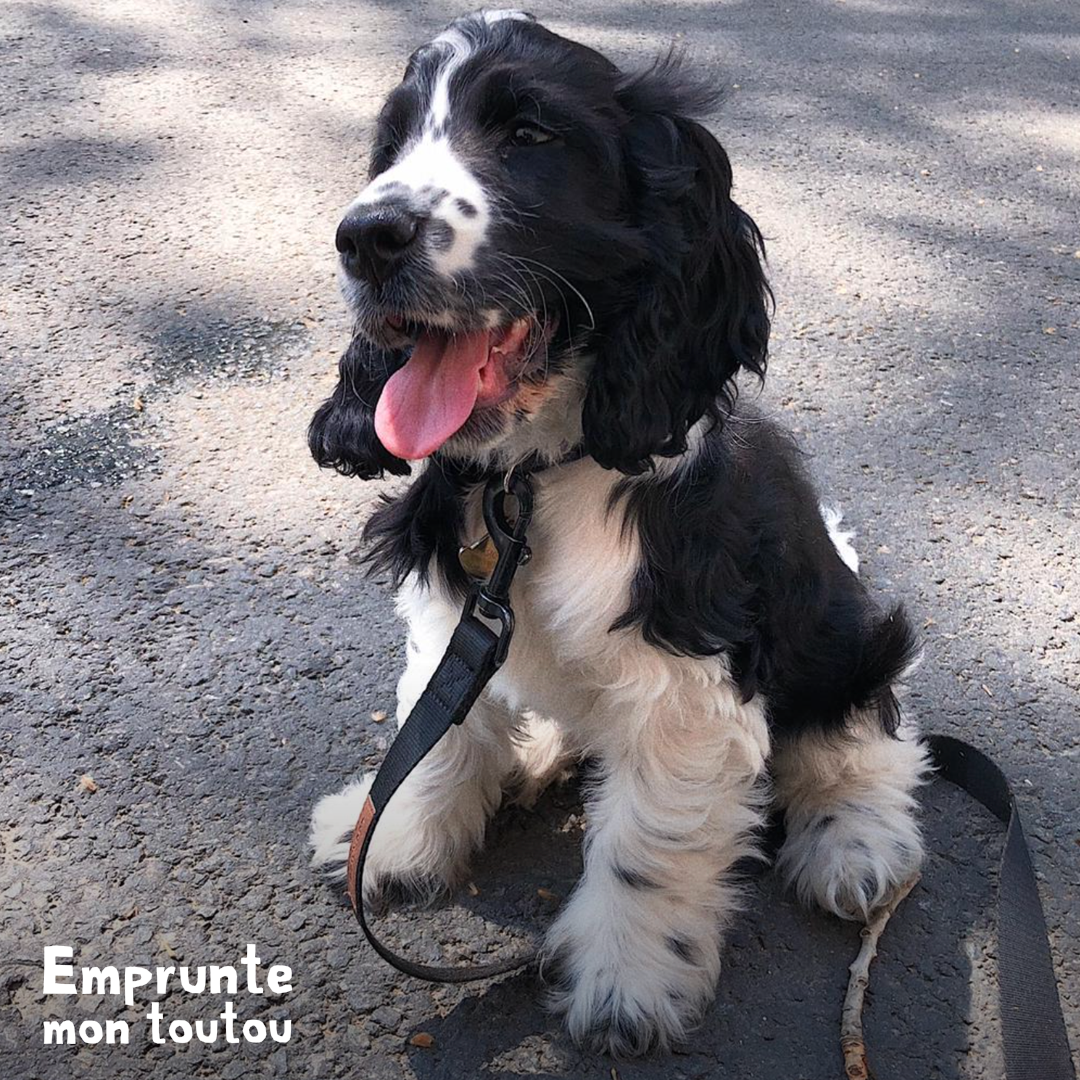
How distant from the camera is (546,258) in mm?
2039

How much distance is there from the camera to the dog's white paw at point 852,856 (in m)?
2.66

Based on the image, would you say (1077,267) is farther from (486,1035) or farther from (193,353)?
(486,1035)

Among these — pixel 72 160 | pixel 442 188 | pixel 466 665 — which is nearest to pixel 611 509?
pixel 466 665

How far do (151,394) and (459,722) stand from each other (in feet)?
7.73

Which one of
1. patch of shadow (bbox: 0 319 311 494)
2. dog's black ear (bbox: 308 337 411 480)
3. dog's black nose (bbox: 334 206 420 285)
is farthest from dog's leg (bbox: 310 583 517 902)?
patch of shadow (bbox: 0 319 311 494)

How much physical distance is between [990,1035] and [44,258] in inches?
169

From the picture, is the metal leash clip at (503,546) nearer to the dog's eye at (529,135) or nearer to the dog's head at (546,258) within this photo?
the dog's head at (546,258)

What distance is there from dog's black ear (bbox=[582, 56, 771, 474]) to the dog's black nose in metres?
0.39

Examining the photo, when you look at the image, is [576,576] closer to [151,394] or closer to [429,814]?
[429,814]

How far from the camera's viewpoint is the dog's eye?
2.10 m

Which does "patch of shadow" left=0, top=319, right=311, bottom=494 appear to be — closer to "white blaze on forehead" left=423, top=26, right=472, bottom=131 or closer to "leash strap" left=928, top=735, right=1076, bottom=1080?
"white blaze on forehead" left=423, top=26, right=472, bottom=131

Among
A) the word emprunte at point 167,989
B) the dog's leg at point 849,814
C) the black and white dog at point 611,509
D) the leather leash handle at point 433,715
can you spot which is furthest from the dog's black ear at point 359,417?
the dog's leg at point 849,814

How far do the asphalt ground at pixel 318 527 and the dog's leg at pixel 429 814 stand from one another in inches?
3.4

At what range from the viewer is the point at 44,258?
488cm
